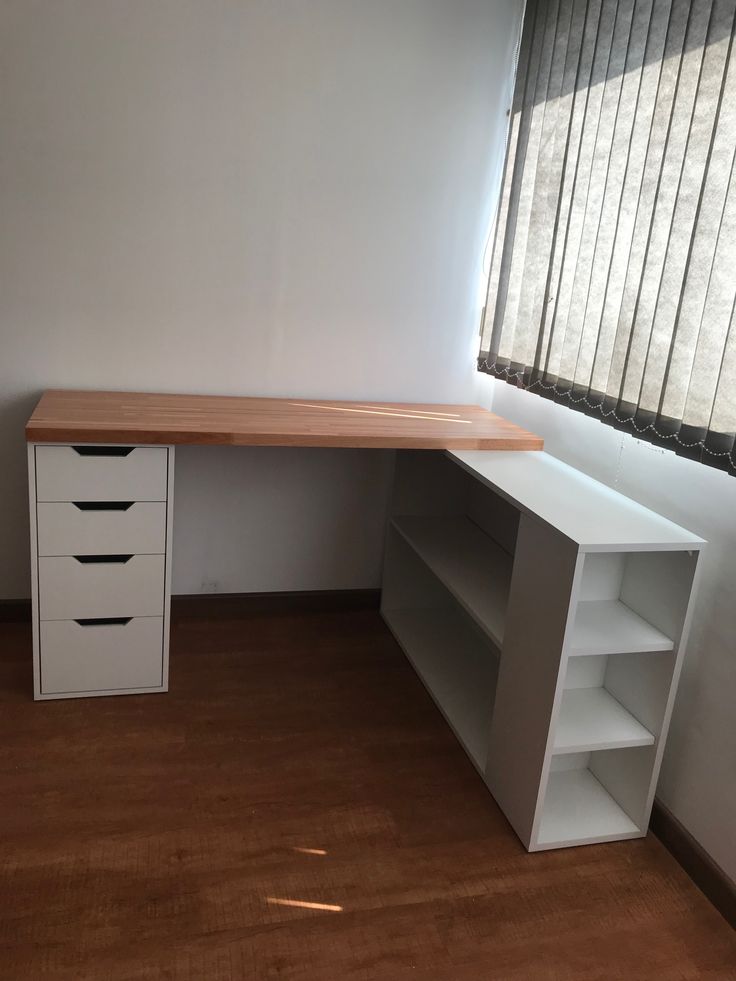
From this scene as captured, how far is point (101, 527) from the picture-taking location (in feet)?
7.41

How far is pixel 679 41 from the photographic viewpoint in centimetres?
185

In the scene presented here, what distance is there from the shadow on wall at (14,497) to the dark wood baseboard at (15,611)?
2 centimetres

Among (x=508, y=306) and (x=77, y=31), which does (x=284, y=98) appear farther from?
(x=508, y=306)

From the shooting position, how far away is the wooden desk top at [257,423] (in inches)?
85.8

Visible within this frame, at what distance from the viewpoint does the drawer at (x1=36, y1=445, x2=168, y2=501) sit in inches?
85.3

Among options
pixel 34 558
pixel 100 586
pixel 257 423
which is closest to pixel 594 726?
pixel 257 423

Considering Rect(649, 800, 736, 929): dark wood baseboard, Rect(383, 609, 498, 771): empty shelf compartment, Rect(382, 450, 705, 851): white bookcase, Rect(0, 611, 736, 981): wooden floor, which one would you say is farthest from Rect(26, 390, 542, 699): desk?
Rect(649, 800, 736, 929): dark wood baseboard

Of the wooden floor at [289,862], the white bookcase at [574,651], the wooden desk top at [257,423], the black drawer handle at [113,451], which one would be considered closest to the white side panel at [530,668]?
the white bookcase at [574,651]

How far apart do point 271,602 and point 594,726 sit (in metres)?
1.40

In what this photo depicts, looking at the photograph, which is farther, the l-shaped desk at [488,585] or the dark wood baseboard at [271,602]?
the dark wood baseboard at [271,602]

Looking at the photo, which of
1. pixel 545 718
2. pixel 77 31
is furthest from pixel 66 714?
pixel 77 31

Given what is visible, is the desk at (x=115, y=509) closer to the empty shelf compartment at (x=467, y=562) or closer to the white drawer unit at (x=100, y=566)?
the white drawer unit at (x=100, y=566)

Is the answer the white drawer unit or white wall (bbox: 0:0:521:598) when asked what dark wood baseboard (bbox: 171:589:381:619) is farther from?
the white drawer unit

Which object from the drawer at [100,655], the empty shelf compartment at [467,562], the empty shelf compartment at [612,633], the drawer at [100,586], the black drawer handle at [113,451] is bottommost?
the drawer at [100,655]
